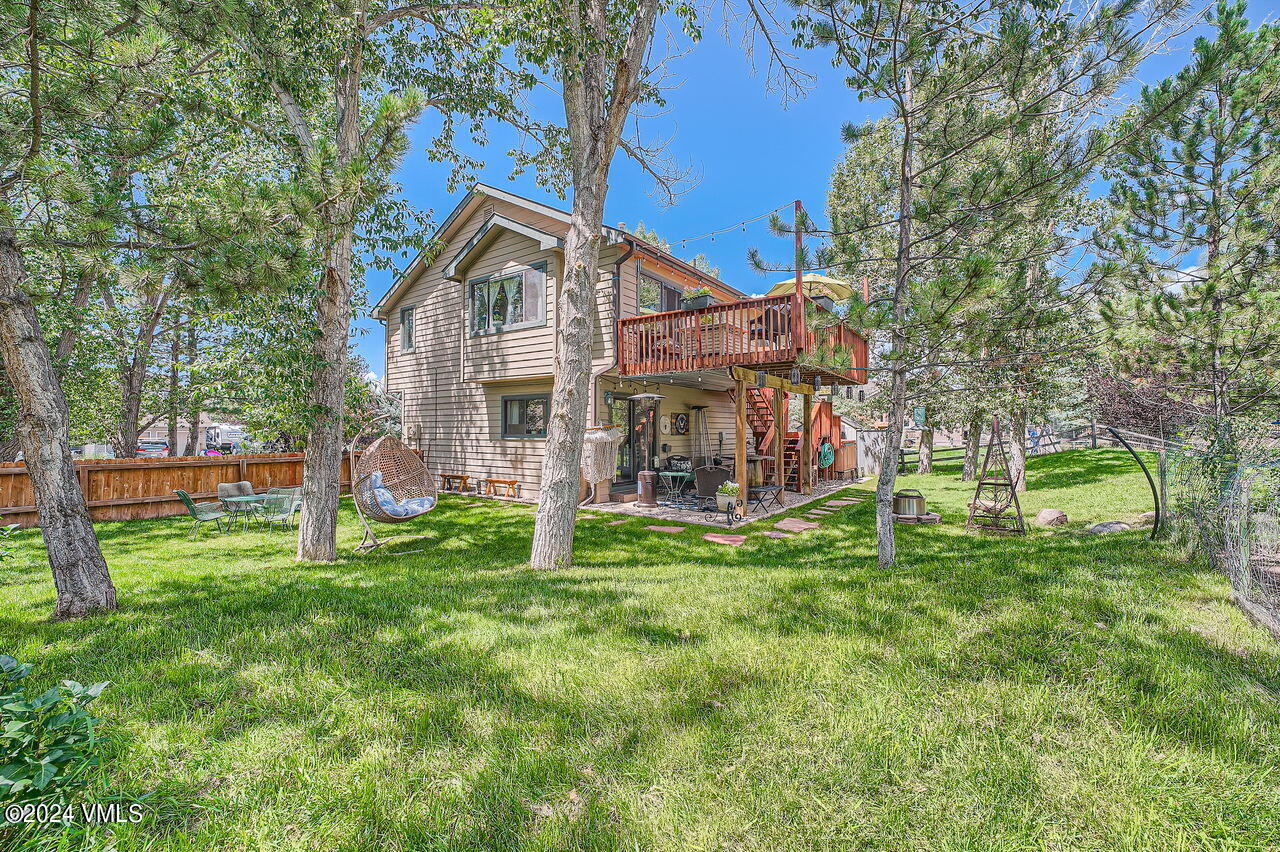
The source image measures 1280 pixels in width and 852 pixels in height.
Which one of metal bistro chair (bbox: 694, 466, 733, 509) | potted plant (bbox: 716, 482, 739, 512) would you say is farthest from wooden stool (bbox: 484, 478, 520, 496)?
potted plant (bbox: 716, 482, 739, 512)

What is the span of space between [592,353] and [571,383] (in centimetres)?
385

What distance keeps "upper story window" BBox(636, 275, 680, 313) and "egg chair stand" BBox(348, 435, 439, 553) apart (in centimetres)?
608

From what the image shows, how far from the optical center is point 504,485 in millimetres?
11695

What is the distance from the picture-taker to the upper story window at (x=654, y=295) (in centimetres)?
1171

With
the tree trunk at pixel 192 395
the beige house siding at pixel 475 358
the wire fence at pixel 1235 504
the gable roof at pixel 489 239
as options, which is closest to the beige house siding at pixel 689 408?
the beige house siding at pixel 475 358

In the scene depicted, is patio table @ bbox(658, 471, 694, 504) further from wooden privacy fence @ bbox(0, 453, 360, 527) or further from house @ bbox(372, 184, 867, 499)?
wooden privacy fence @ bbox(0, 453, 360, 527)

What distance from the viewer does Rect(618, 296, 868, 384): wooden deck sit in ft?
28.0

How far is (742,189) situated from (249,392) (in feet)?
45.9

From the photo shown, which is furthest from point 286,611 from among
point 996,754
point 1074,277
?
point 1074,277

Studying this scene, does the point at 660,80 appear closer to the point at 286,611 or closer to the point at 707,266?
the point at 286,611

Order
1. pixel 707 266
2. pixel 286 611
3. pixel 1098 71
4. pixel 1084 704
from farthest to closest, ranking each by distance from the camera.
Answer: pixel 707 266 < pixel 1098 71 < pixel 286 611 < pixel 1084 704

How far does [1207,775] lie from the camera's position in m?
2.00

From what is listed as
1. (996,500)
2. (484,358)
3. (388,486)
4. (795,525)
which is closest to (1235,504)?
(996,500)

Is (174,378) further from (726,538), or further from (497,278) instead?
(726,538)
